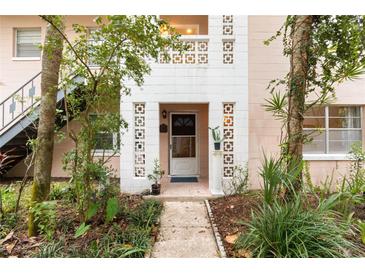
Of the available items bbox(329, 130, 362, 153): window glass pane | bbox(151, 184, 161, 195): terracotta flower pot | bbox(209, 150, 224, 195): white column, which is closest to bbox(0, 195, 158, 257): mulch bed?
bbox(151, 184, 161, 195): terracotta flower pot

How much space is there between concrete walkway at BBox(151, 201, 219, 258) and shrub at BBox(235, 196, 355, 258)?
640 millimetres

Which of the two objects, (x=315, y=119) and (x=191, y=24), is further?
(x=191, y=24)

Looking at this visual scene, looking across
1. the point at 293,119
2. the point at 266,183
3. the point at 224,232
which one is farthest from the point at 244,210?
the point at 293,119

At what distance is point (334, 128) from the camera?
22.0 feet

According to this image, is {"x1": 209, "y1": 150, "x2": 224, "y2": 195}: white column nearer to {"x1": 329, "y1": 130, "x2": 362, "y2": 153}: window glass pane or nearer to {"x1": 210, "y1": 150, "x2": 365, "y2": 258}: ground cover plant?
{"x1": 210, "y1": 150, "x2": 365, "y2": 258}: ground cover plant

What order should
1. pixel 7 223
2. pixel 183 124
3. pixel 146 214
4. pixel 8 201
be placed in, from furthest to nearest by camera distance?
pixel 183 124, pixel 8 201, pixel 146 214, pixel 7 223

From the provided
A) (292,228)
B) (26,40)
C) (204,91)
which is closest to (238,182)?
(204,91)

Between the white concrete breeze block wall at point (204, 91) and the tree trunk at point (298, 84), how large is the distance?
6.24 ft

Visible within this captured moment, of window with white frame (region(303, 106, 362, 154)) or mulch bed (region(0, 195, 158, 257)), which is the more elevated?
window with white frame (region(303, 106, 362, 154))

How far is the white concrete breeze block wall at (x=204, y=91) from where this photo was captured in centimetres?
566

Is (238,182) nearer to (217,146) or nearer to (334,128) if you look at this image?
(217,146)

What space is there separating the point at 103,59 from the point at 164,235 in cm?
308

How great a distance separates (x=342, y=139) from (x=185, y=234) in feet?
19.7

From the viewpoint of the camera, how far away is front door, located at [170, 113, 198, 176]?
7.59 metres
